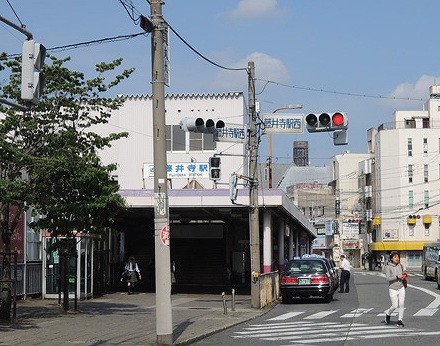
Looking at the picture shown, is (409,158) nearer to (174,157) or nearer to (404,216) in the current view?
(404,216)

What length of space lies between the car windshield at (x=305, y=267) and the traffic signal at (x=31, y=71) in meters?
20.3

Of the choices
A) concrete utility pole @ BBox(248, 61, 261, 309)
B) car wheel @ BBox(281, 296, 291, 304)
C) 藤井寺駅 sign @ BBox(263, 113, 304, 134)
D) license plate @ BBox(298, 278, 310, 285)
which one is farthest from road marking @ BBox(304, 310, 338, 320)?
藤井寺駅 sign @ BBox(263, 113, 304, 134)

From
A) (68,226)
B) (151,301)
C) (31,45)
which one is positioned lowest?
(151,301)

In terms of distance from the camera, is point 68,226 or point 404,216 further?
point 404,216

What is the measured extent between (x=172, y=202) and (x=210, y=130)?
11.0m

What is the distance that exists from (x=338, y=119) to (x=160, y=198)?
715 centimetres

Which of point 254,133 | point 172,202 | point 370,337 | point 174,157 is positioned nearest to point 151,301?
point 172,202

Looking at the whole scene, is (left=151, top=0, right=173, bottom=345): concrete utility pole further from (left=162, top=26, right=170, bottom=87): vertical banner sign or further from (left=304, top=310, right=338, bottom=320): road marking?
(left=304, top=310, right=338, bottom=320): road marking

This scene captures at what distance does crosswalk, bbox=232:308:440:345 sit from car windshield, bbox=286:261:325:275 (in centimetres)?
621

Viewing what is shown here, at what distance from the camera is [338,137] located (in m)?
20.9

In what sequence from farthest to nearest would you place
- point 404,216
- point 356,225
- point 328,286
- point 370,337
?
point 356,225
point 404,216
point 328,286
point 370,337

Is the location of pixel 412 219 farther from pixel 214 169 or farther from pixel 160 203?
pixel 160 203

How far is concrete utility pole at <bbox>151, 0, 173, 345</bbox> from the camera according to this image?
49.6 ft

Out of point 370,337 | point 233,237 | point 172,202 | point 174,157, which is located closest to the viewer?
point 370,337
